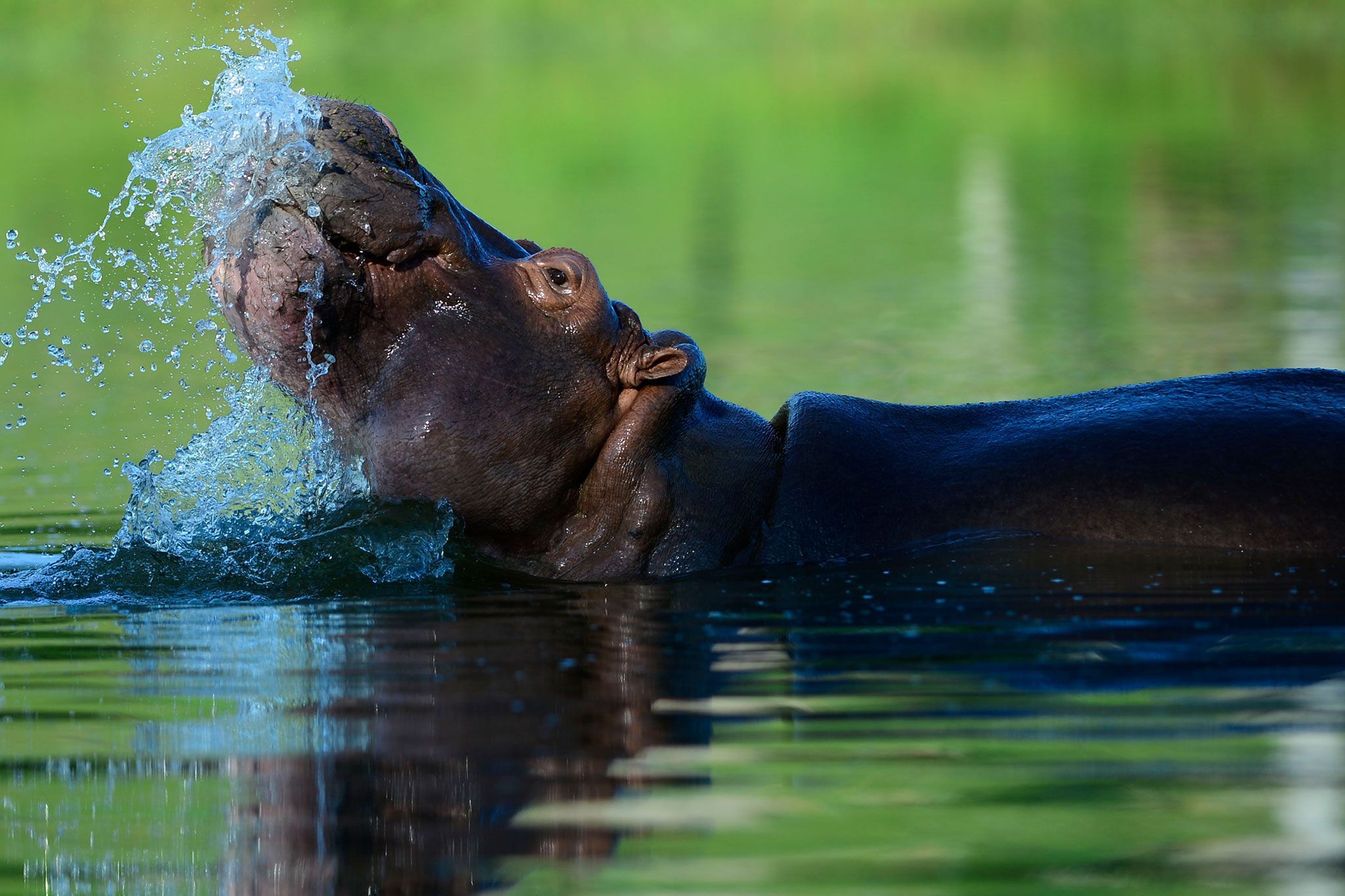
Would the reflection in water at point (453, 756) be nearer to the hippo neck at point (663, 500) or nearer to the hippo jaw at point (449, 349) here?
the hippo neck at point (663, 500)

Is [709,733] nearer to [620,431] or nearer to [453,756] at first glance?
[453,756]

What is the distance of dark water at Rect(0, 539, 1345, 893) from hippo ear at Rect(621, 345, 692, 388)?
2.04 feet

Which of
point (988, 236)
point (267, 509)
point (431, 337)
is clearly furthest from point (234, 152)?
point (988, 236)

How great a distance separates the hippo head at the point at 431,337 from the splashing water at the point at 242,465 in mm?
58

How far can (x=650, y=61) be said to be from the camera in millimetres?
51688

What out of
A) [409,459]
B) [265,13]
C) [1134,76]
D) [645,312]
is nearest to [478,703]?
[409,459]

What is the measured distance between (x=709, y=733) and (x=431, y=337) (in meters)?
1.66

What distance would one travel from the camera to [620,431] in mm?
5570

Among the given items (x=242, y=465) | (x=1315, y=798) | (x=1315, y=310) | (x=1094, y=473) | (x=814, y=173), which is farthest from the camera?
(x=814, y=173)

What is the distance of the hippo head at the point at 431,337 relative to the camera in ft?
17.0

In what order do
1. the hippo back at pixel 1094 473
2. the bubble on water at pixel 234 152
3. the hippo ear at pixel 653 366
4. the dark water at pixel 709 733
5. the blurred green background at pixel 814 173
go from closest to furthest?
the dark water at pixel 709 733, the bubble on water at pixel 234 152, the hippo back at pixel 1094 473, the hippo ear at pixel 653 366, the blurred green background at pixel 814 173

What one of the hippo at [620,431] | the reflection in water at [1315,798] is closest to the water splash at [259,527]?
the hippo at [620,431]

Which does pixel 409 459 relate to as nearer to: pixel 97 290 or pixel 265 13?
pixel 97 290

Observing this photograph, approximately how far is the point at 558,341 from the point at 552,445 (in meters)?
0.30
